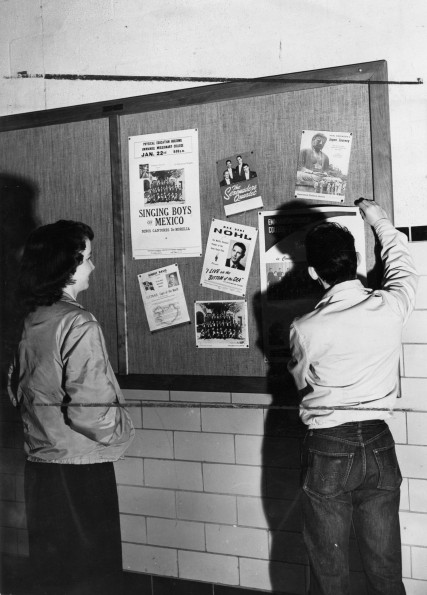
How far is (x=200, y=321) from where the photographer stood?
8.92 feet

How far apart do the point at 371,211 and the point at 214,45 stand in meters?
→ 0.98

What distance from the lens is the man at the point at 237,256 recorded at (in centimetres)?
262

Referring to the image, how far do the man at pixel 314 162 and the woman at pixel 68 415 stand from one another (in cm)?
89

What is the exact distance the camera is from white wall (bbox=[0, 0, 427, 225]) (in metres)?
2.29

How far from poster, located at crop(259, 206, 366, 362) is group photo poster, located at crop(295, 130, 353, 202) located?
0.07 metres

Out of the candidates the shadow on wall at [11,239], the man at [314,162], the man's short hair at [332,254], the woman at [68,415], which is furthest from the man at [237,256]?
the shadow on wall at [11,239]

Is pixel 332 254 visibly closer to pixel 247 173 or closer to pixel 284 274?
pixel 284 274

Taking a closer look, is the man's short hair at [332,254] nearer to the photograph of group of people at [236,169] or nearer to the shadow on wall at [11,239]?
the photograph of group of people at [236,169]

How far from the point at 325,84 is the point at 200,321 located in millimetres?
1097

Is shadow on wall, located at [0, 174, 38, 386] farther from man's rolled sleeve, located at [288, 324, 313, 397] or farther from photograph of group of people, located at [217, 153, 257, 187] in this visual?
man's rolled sleeve, located at [288, 324, 313, 397]

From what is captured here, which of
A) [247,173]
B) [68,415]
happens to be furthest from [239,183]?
[68,415]

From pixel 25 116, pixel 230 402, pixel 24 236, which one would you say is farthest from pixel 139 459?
pixel 25 116

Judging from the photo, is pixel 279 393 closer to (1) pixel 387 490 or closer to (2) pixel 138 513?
(1) pixel 387 490

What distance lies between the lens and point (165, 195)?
2748 mm
